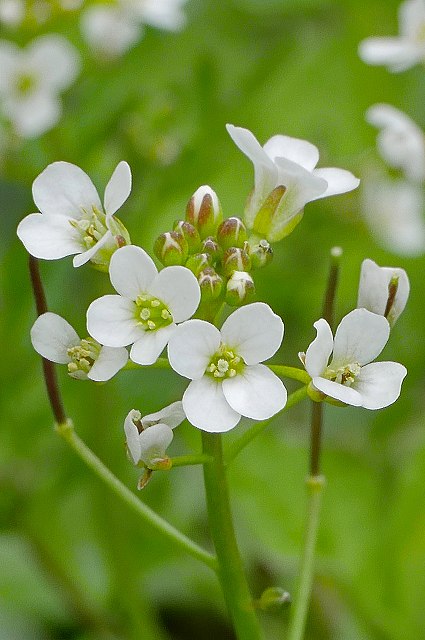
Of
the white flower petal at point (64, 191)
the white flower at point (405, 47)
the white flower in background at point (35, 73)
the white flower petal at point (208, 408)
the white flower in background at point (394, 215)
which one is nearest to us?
the white flower petal at point (208, 408)

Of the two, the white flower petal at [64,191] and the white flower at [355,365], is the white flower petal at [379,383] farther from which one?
the white flower petal at [64,191]

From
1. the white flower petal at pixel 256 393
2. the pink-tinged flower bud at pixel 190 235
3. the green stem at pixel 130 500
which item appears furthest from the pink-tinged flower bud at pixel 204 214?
the green stem at pixel 130 500

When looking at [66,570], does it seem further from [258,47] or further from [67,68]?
[258,47]

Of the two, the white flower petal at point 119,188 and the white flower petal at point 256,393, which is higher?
the white flower petal at point 119,188

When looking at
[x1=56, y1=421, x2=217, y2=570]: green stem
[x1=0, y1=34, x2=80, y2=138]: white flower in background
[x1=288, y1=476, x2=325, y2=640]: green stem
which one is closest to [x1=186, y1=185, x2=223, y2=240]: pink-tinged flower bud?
[x1=56, y1=421, x2=217, y2=570]: green stem

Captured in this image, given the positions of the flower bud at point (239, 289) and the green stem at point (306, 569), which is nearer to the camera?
the flower bud at point (239, 289)

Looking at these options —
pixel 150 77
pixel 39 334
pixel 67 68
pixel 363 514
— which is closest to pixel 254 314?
pixel 39 334

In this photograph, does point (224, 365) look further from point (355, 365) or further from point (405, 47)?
point (405, 47)

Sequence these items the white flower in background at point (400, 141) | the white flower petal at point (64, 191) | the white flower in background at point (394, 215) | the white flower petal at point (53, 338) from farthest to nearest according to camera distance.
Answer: the white flower in background at point (394, 215), the white flower in background at point (400, 141), the white flower petal at point (64, 191), the white flower petal at point (53, 338)
